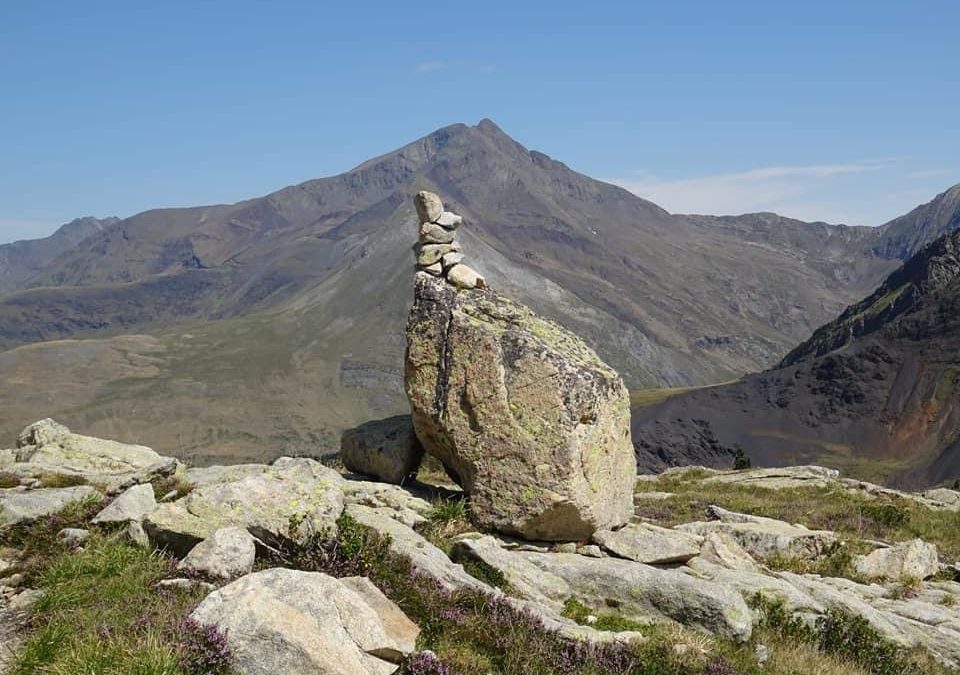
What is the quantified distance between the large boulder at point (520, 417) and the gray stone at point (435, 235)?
8.15 ft

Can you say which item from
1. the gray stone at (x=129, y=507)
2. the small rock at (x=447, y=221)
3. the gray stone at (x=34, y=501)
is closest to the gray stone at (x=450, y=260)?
the small rock at (x=447, y=221)

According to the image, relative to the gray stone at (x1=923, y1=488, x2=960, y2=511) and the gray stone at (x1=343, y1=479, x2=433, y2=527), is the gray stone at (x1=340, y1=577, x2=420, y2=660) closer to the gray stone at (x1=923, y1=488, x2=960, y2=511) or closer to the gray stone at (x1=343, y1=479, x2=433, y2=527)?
the gray stone at (x1=343, y1=479, x2=433, y2=527)

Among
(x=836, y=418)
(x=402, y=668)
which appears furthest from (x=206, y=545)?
(x=836, y=418)

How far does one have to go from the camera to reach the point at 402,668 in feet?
33.0

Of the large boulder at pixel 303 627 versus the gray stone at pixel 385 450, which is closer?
the large boulder at pixel 303 627

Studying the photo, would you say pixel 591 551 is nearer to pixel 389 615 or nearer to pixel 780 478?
pixel 389 615

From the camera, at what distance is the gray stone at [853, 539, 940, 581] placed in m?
21.0

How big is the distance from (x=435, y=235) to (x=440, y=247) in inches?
17.5

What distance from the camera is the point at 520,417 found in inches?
721

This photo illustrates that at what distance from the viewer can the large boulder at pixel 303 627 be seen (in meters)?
9.15

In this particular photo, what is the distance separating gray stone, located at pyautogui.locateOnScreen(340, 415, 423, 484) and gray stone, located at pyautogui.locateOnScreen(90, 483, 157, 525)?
8.06 m

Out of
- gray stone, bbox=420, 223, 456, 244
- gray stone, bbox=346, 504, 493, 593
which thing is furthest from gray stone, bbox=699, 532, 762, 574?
gray stone, bbox=420, 223, 456, 244

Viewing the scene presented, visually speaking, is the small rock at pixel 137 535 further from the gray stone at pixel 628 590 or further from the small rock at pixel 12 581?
the gray stone at pixel 628 590

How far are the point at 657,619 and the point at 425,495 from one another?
8.60 metres
